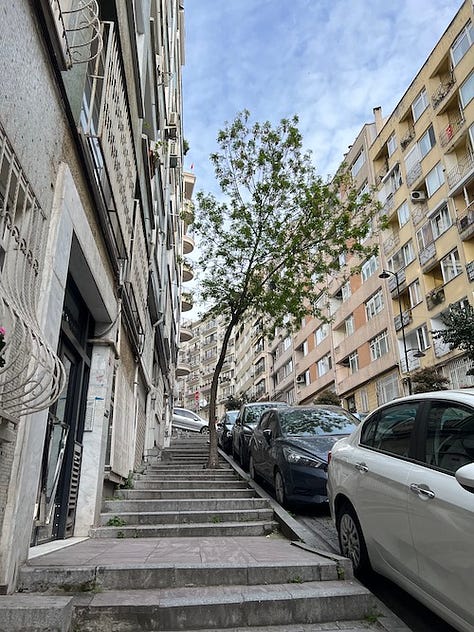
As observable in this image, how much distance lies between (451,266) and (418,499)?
74.2ft

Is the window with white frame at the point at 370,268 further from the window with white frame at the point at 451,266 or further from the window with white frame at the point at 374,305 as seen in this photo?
the window with white frame at the point at 451,266

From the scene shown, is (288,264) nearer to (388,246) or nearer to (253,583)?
(253,583)

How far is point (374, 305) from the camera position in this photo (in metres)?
30.9

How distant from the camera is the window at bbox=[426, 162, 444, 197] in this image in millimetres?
25625

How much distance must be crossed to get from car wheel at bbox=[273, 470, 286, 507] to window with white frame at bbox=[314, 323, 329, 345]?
29172mm

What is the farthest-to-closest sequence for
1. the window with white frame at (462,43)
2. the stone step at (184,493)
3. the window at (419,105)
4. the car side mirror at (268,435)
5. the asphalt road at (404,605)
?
the window at (419,105)
the window with white frame at (462,43)
the car side mirror at (268,435)
the stone step at (184,493)
the asphalt road at (404,605)

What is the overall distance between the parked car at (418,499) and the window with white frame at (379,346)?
25014mm

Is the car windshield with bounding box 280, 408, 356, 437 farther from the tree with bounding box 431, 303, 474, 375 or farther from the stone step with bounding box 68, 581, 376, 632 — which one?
the tree with bounding box 431, 303, 474, 375

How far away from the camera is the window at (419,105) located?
1086 inches

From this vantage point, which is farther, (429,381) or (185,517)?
(429,381)

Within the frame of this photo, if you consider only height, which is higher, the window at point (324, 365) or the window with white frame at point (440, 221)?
the window with white frame at point (440, 221)

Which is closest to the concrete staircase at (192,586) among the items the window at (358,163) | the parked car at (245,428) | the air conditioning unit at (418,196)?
the parked car at (245,428)

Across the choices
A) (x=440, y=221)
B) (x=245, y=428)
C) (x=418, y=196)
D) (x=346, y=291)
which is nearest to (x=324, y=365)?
(x=346, y=291)

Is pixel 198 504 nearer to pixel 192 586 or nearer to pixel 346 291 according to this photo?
pixel 192 586
